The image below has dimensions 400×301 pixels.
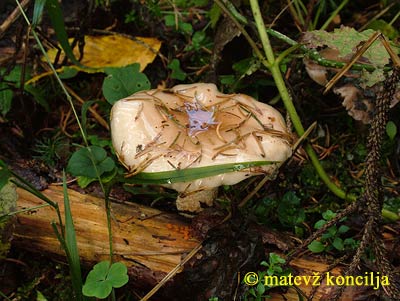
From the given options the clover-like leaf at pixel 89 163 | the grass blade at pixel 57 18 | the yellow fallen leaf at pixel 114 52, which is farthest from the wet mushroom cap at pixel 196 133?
the yellow fallen leaf at pixel 114 52

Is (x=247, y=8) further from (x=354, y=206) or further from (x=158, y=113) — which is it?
(x=354, y=206)

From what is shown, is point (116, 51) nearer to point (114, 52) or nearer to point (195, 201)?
point (114, 52)

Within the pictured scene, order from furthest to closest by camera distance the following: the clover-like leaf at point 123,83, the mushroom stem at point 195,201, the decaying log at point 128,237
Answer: the clover-like leaf at point 123,83 < the mushroom stem at point 195,201 < the decaying log at point 128,237

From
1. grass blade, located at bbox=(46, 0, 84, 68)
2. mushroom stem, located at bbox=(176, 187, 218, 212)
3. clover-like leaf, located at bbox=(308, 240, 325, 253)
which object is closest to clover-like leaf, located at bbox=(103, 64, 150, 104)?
grass blade, located at bbox=(46, 0, 84, 68)

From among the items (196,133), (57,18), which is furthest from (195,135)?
(57,18)

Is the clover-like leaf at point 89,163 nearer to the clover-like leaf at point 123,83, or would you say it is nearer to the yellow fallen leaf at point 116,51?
the clover-like leaf at point 123,83
